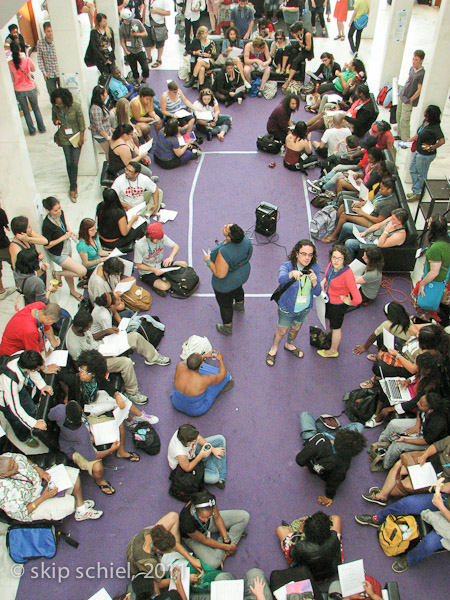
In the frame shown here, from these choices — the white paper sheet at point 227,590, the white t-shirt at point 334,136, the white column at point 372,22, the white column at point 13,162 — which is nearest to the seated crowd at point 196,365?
the white paper sheet at point 227,590

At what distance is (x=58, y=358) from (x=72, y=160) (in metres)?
4.43

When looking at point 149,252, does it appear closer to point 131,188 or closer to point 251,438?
point 131,188

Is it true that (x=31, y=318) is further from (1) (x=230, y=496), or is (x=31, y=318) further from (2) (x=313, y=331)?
(2) (x=313, y=331)

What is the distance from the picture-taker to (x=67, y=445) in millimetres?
5457

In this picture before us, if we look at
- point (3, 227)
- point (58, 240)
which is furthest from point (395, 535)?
point (3, 227)

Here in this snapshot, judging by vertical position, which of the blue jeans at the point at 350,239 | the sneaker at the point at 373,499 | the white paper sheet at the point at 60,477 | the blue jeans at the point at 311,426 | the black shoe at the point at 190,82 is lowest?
the sneaker at the point at 373,499

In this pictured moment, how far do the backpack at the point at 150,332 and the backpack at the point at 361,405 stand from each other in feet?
7.87

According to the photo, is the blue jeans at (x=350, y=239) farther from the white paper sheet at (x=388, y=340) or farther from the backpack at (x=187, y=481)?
the backpack at (x=187, y=481)

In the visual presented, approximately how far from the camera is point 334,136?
10.1 metres

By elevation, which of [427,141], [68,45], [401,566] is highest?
[68,45]

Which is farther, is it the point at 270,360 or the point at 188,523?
the point at 270,360

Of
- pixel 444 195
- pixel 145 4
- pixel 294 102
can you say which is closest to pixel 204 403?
pixel 444 195

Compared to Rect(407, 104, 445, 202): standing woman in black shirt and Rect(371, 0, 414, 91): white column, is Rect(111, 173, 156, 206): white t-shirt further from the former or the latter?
Rect(371, 0, 414, 91): white column

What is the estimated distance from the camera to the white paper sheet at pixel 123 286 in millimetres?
6977
